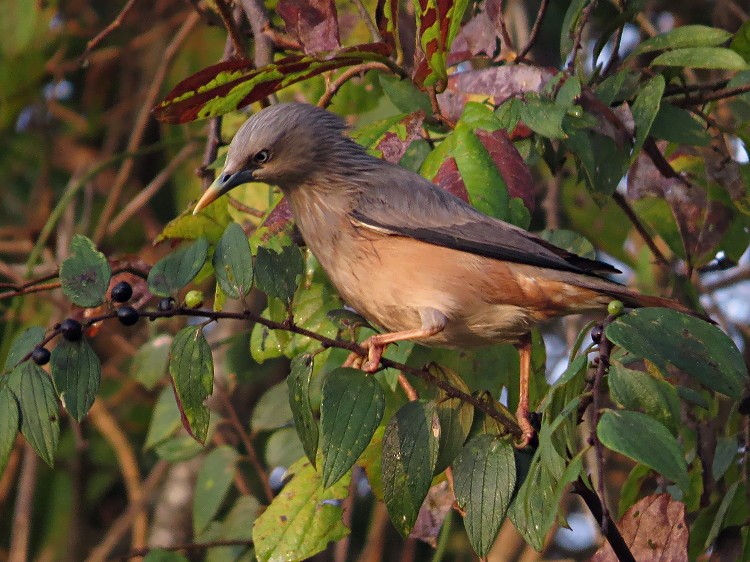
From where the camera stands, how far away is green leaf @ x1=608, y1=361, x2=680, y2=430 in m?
2.04

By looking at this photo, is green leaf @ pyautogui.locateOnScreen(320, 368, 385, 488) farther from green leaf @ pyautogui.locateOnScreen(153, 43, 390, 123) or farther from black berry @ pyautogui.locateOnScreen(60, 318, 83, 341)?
green leaf @ pyautogui.locateOnScreen(153, 43, 390, 123)

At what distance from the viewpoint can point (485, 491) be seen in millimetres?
2377

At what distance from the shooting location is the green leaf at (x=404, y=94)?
126 inches

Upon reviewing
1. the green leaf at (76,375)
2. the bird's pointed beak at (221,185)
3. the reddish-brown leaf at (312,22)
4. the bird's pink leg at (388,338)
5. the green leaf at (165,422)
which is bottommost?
the green leaf at (165,422)

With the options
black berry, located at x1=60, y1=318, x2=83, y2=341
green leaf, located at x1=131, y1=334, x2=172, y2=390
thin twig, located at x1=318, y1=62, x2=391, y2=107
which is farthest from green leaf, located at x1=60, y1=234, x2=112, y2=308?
green leaf, located at x1=131, y1=334, x2=172, y2=390

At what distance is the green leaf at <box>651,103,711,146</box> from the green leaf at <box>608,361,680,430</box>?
4.05 ft

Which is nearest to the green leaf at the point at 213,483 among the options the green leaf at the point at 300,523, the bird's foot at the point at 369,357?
the green leaf at the point at 300,523

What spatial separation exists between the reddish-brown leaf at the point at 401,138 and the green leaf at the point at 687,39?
0.70m

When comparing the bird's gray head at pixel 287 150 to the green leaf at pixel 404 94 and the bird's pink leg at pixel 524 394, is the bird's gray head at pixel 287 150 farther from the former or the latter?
the bird's pink leg at pixel 524 394

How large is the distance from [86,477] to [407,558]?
80.9 inches

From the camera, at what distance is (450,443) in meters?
2.52

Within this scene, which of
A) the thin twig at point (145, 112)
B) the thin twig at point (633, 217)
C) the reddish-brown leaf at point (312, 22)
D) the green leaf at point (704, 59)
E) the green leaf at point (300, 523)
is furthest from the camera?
the thin twig at point (145, 112)

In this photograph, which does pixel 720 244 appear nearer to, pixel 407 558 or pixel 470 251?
pixel 470 251

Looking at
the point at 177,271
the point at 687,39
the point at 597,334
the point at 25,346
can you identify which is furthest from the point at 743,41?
the point at 25,346
